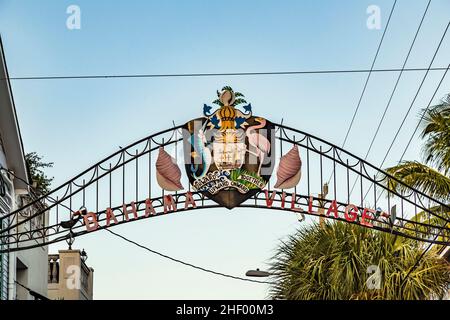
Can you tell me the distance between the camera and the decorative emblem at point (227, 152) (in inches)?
752

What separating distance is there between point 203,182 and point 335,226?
10.2 meters

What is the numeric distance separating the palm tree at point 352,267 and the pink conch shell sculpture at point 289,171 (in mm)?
7440

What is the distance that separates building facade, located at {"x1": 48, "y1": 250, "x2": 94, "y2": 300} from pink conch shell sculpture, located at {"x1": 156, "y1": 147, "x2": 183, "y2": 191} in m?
10.8

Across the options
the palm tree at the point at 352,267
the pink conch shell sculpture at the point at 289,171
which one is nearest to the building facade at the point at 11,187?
the pink conch shell sculpture at the point at 289,171

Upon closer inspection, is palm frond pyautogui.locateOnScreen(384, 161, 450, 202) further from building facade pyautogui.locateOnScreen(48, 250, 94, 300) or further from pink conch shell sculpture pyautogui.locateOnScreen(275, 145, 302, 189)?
building facade pyautogui.locateOnScreen(48, 250, 94, 300)

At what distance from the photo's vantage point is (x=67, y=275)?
30828 mm

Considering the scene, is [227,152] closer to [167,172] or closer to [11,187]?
[167,172]

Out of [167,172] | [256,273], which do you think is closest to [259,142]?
[167,172]

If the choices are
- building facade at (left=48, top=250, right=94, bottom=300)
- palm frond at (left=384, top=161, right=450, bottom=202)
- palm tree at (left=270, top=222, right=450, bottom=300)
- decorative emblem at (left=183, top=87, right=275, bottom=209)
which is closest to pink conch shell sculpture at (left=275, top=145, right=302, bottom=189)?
decorative emblem at (left=183, top=87, right=275, bottom=209)

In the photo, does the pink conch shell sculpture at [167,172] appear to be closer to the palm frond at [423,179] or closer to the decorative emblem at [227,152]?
the decorative emblem at [227,152]

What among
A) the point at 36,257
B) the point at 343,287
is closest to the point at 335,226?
the point at 343,287

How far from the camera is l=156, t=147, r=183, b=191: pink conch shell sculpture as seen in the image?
19.3 metres
